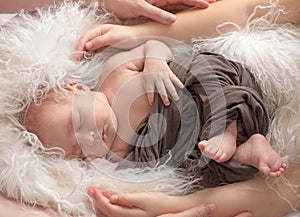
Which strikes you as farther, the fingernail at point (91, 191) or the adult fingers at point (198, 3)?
the adult fingers at point (198, 3)

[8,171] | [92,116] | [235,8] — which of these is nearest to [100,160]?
[92,116]

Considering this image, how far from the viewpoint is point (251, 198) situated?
1.15 metres

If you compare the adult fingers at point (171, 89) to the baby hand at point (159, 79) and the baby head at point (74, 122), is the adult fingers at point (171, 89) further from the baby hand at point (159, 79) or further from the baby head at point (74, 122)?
the baby head at point (74, 122)

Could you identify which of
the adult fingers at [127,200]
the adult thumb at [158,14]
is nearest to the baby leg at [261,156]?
the adult fingers at [127,200]

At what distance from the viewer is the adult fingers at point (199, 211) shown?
44.0 inches

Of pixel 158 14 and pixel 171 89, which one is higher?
pixel 158 14

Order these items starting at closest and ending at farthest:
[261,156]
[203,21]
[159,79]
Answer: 1. [261,156]
2. [159,79]
3. [203,21]

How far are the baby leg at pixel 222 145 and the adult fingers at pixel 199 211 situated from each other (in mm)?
102

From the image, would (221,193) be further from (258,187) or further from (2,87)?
(2,87)

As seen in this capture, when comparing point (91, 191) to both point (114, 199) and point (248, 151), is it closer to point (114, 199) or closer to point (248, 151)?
point (114, 199)

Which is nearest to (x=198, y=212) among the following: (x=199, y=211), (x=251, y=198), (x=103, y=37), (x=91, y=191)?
(x=199, y=211)

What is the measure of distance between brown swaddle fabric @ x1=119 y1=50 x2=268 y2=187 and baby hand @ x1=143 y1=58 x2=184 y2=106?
17mm

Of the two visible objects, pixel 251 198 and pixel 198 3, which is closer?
pixel 251 198

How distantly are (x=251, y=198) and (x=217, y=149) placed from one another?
0.44 ft
